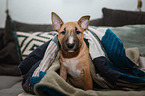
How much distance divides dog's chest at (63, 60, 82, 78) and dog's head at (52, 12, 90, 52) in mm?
69

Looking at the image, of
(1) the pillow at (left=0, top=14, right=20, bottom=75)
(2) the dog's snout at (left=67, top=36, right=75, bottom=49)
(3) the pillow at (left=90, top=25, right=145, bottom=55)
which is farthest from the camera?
(1) the pillow at (left=0, top=14, right=20, bottom=75)

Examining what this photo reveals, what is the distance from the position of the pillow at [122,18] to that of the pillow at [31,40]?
21.6 inches

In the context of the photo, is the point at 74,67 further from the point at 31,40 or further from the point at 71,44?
the point at 31,40

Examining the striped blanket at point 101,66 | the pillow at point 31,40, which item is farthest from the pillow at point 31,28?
the striped blanket at point 101,66

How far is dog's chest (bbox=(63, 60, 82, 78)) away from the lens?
558 mm

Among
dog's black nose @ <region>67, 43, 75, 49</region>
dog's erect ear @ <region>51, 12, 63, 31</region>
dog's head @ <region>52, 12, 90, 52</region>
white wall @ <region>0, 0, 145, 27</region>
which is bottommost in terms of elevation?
dog's black nose @ <region>67, 43, 75, 49</region>

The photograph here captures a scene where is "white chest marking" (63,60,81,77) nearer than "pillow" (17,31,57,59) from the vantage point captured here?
Yes

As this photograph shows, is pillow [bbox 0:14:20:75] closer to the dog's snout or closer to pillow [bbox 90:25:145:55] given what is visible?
the dog's snout

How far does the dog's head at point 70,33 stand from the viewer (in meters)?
0.52

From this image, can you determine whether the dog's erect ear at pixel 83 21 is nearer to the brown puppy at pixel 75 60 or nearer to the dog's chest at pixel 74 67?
the brown puppy at pixel 75 60

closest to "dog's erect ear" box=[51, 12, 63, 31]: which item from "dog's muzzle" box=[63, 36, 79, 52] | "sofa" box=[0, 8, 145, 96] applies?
"dog's muzzle" box=[63, 36, 79, 52]

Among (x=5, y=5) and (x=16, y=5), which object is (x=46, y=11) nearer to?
(x=16, y=5)

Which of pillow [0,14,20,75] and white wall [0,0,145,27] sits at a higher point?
white wall [0,0,145,27]

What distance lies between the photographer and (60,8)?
1.42 metres
